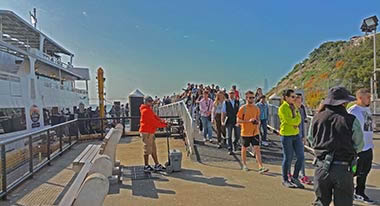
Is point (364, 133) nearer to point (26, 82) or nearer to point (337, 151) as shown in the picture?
point (337, 151)

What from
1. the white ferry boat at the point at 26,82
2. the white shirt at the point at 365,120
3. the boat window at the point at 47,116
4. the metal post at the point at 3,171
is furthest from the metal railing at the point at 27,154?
the boat window at the point at 47,116

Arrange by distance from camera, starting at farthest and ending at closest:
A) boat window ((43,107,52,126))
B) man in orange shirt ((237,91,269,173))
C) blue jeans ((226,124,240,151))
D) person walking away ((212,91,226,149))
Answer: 1. boat window ((43,107,52,126))
2. person walking away ((212,91,226,149))
3. blue jeans ((226,124,240,151))
4. man in orange shirt ((237,91,269,173))

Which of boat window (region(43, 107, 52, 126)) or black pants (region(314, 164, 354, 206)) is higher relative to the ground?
boat window (region(43, 107, 52, 126))

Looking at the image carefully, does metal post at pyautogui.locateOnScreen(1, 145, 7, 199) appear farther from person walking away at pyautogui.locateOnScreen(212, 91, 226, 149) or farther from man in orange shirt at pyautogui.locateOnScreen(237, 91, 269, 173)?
person walking away at pyautogui.locateOnScreen(212, 91, 226, 149)

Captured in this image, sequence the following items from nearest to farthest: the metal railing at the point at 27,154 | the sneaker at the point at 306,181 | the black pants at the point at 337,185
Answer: the black pants at the point at 337,185 < the metal railing at the point at 27,154 < the sneaker at the point at 306,181

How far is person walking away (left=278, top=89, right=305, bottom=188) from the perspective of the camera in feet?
20.3

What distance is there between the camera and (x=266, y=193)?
19.4 ft

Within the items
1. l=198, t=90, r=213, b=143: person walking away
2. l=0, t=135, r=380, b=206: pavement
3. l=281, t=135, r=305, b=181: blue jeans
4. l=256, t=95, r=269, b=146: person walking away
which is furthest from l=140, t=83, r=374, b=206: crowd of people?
l=256, t=95, r=269, b=146: person walking away

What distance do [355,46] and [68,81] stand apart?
3837 centimetres

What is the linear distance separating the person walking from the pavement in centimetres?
188

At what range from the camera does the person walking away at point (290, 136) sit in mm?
6173

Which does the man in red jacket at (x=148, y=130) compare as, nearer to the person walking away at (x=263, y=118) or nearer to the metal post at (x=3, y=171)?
the metal post at (x=3, y=171)

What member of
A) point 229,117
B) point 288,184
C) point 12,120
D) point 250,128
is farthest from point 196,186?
point 12,120

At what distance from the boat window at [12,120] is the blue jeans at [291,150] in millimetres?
12405
